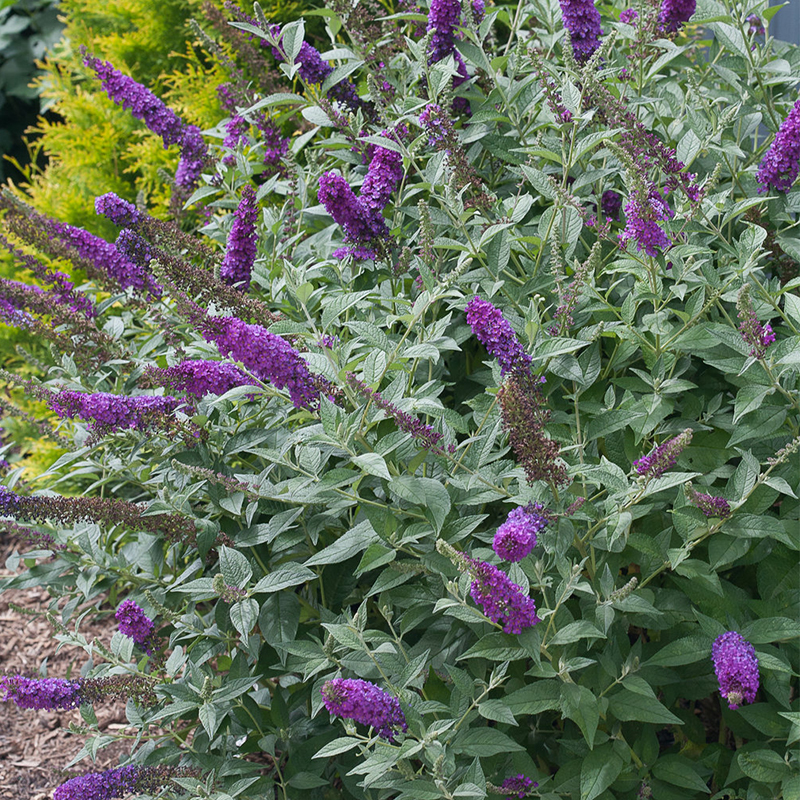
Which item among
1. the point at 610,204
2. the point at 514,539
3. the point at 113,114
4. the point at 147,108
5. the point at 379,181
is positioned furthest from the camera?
the point at 113,114

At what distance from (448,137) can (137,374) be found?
4.02ft

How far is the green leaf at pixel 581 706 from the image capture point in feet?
5.84

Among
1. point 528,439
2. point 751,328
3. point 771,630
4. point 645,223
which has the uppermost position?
point 645,223

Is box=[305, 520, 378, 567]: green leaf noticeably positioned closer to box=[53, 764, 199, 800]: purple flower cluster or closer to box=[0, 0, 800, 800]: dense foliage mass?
box=[0, 0, 800, 800]: dense foliage mass

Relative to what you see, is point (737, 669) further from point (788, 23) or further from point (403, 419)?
point (788, 23)

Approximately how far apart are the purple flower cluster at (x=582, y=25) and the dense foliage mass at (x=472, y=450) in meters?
0.01

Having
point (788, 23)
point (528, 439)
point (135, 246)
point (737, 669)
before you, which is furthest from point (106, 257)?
point (788, 23)

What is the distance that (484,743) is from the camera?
6.02ft

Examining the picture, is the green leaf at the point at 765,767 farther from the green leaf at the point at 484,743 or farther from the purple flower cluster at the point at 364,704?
the purple flower cluster at the point at 364,704

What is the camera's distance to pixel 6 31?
8469 mm

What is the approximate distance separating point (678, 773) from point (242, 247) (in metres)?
1.79

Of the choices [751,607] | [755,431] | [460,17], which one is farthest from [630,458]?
[460,17]

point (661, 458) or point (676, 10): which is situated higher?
point (676, 10)

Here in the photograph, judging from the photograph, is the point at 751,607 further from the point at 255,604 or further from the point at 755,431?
the point at 255,604
